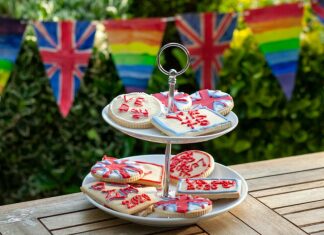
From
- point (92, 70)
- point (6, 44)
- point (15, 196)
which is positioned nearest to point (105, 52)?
point (92, 70)

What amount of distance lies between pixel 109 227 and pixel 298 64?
2.00 metres

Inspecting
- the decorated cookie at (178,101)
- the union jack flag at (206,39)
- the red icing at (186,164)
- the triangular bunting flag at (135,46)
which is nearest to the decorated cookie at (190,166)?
the red icing at (186,164)

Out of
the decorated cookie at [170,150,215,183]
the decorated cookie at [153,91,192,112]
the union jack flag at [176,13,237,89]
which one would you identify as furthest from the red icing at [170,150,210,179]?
the union jack flag at [176,13,237,89]

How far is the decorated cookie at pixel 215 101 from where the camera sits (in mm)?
2311

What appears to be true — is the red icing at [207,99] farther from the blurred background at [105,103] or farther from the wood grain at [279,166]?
the blurred background at [105,103]

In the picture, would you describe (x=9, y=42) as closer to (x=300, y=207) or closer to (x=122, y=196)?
(x=122, y=196)

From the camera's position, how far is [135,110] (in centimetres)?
223

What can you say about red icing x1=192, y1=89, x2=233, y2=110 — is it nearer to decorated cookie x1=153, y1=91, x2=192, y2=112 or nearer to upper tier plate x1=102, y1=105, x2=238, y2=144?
decorated cookie x1=153, y1=91, x2=192, y2=112

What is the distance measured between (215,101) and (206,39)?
138cm

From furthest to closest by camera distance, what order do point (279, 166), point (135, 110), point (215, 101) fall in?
point (279, 166), point (215, 101), point (135, 110)

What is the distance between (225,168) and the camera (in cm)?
251

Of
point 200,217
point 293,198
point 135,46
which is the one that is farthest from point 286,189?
point 135,46

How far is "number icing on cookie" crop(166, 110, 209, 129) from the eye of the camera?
2180 millimetres

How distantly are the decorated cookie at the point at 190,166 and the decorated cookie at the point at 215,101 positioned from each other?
214 mm
